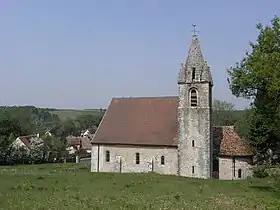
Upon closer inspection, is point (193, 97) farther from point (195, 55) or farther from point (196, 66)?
point (195, 55)

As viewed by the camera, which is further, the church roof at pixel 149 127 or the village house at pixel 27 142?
the village house at pixel 27 142

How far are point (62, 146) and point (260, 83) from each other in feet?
205

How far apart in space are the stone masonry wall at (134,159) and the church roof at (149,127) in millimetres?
729

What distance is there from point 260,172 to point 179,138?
9.02 meters

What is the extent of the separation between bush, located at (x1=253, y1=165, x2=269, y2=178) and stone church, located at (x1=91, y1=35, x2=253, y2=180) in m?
0.72

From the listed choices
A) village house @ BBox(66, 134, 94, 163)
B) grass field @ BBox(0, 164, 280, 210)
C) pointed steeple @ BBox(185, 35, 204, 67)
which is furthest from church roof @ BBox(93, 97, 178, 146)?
village house @ BBox(66, 134, 94, 163)

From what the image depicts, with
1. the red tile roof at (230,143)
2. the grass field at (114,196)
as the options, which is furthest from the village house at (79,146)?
the grass field at (114,196)

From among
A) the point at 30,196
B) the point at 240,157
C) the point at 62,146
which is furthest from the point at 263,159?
the point at 62,146

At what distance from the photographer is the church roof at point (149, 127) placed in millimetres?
47125

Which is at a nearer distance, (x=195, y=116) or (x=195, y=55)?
(x=195, y=116)

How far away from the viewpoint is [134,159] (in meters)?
48.8

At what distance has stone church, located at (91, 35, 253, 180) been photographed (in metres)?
45.5

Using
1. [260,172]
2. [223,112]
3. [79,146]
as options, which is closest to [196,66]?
[260,172]

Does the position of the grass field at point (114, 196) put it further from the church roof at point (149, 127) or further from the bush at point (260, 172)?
the church roof at point (149, 127)
